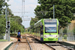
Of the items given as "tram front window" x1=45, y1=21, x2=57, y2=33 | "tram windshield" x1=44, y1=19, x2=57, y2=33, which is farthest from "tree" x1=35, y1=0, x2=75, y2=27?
"tram front window" x1=45, y1=21, x2=57, y2=33

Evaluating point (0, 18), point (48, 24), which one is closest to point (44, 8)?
point (0, 18)

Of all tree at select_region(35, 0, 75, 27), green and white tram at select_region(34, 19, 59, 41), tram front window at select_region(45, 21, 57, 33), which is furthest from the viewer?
tree at select_region(35, 0, 75, 27)

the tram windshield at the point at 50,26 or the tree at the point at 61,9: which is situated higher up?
the tree at the point at 61,9

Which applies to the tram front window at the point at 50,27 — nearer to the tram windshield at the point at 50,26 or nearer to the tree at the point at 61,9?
the tram windshield at the point at 50,26

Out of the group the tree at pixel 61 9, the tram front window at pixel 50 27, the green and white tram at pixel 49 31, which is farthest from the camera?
the tree at pixel 61 9

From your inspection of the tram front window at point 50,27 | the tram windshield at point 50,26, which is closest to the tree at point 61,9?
the tram windshield at point 50,26

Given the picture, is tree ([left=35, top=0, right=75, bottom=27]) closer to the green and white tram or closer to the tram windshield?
the tram windshield

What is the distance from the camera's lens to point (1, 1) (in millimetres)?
22344

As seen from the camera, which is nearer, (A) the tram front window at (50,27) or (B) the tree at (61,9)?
(A) the tram front window at (50,27)

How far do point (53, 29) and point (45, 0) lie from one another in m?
22.2

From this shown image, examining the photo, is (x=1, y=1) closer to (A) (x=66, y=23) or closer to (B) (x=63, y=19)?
(B) (x=63, y=19)

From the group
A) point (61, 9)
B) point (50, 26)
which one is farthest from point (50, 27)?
point (61, 9)

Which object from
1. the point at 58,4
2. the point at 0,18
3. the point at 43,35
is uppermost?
the point at 58,4

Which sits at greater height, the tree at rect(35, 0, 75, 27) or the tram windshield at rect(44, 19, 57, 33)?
the tree at rect(35, 0, 75, 27)
